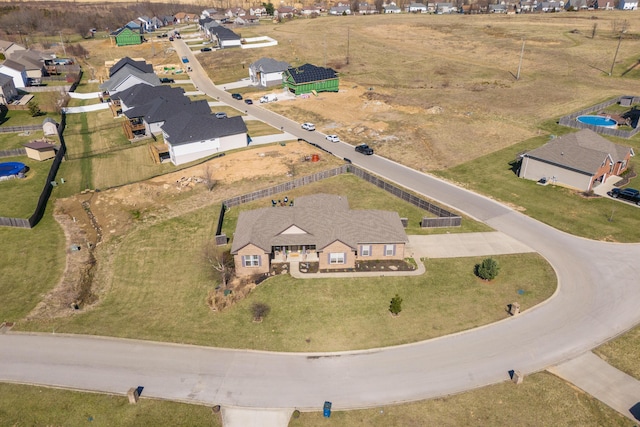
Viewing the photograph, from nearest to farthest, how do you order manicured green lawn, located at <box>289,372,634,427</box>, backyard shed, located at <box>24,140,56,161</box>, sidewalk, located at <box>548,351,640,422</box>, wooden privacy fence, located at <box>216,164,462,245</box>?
1. manicured green lawn, located at <box>289,372,634,427</box>
2. sidewalk, located at <box>548,351,640,422</box>
3. wooden privacy fence, located at <box>216,164,462,245</box>
4. backyard shed, located at <box>24,140,56,161</box>

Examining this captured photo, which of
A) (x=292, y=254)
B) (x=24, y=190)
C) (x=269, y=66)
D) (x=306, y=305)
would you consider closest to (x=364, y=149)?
(x=292, y=254)

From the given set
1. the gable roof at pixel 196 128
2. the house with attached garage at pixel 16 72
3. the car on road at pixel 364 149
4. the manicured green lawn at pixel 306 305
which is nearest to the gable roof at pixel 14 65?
the house with attached garage at pixel 16 72

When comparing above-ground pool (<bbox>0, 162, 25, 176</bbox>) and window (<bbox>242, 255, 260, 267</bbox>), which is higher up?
above-ground pool (<bbox>0, 162, 25, 176</bbox>)

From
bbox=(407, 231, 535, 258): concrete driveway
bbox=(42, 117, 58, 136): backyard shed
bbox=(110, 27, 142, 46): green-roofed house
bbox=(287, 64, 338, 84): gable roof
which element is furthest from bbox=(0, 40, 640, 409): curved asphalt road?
bbox=(110, 27, 142, 46): green-roofed house

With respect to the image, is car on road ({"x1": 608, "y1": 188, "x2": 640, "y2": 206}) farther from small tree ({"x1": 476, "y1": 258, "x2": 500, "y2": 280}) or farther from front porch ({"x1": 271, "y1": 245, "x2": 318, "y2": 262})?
front porch ({"x1": 271, "y1": 245, "x2": 318, "y2": 262})

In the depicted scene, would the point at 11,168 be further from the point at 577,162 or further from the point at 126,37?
the point at 126,37

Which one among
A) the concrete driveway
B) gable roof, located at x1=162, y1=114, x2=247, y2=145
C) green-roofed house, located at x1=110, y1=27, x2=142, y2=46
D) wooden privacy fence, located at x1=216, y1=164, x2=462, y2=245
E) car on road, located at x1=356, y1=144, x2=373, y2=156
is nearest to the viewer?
the concrete driveway

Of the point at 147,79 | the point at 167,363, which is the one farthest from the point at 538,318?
the point at 147,79
